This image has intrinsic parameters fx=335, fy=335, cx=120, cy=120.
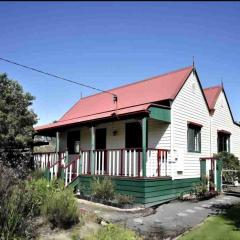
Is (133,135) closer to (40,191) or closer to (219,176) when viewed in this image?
(219,176)

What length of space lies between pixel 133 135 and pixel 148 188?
421 cm

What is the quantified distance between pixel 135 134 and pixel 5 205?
9.74 m

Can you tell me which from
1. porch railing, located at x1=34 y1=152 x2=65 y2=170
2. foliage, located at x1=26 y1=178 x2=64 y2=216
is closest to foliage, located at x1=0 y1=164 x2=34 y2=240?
foliage, located at x1=26 y1=178 x2=64 y2=216

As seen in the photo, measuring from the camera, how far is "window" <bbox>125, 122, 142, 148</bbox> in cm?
1638

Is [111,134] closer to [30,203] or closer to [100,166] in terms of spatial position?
[100,166]

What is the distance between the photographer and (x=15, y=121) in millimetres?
18281

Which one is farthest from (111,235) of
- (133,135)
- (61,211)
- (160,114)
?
(133,135)

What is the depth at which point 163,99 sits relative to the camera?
51.1ft

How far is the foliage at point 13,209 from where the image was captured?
23.9 ft

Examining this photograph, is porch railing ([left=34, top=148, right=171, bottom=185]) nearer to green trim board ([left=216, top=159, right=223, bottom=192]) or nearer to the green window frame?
green trim board ([left=216, top=159, right=223, bottom=192])

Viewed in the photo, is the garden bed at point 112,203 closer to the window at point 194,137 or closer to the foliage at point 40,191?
the foliage at point 40,191

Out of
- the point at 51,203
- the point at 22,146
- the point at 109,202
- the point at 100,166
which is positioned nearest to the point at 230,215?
the point at 109,202

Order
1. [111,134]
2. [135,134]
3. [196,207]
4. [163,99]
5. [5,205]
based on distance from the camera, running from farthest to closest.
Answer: [111,134] → [135,134] → [163,99] → [196,207] → [5,205]

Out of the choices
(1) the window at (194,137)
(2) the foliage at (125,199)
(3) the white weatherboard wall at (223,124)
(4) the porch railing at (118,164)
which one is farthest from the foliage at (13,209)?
(3) the white weatherboard wall at (223,124)
